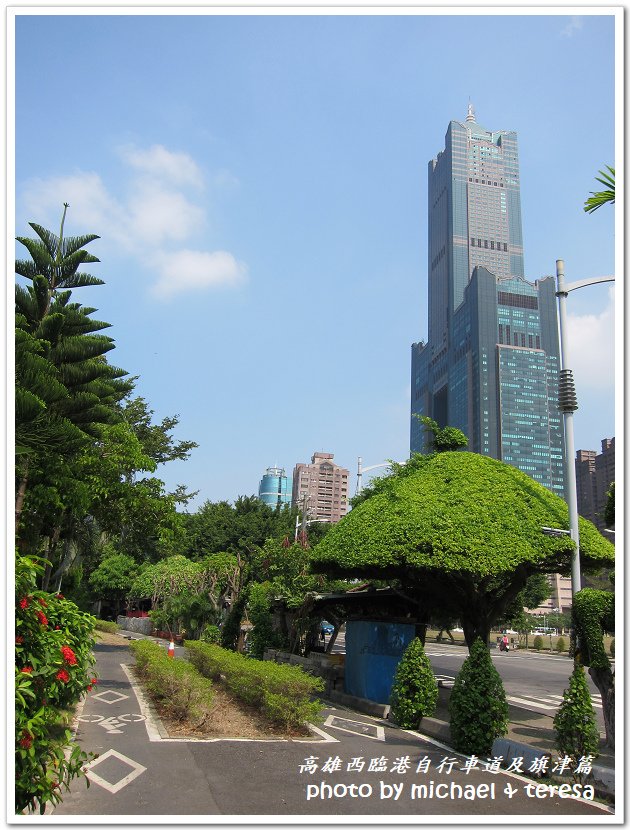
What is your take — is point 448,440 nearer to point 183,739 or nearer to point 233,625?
point 183,739

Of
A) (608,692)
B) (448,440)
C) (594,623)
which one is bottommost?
(608,692)

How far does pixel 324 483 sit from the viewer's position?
4072 inches

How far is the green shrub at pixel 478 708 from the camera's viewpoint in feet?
28.5

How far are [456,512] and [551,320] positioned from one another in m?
111

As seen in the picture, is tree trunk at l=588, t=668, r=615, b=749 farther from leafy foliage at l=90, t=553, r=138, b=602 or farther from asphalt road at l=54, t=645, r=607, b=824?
leafy foliage at l=90, t=553, r=138, b=602

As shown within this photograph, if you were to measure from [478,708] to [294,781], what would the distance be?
3.37 metres

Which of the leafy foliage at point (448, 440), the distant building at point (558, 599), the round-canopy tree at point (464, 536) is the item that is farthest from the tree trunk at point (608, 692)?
the distant building at point (558, 599)

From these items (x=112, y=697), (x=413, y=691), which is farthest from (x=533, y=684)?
(x=112, y=697)

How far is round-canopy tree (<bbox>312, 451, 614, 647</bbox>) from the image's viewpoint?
9.99m

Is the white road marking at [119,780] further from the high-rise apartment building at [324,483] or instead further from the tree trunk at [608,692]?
the high-rise apartment building at [324,483]

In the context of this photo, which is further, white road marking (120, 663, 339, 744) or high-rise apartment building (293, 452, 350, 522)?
high-rise apartment building (293, 452, 350, 522)

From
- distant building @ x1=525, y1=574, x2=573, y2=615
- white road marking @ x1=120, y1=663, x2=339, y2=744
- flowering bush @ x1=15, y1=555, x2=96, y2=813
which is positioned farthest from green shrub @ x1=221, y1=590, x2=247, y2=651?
distant building @ x1=525, y1=574, x2=573, y2=615

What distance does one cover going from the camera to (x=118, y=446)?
15.2 m

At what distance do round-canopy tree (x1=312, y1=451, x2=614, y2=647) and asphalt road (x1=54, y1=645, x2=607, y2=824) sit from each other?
2.76 metres
